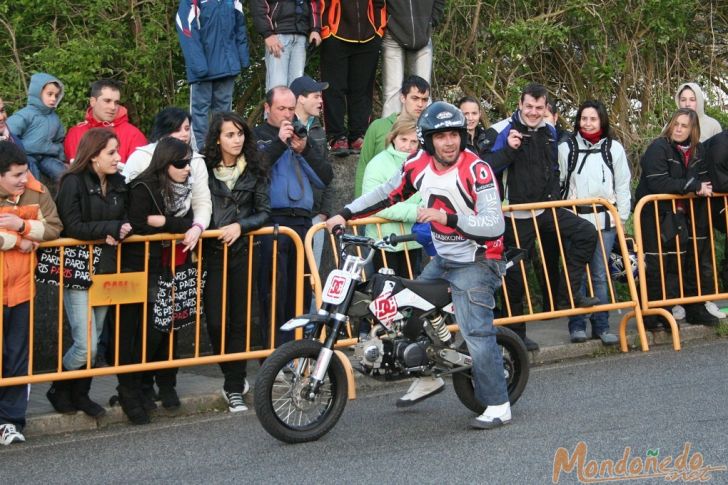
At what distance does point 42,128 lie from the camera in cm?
995

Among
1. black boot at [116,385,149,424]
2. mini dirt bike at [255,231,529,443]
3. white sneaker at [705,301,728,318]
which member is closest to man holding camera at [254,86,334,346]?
black boot at [116,385,149,424]

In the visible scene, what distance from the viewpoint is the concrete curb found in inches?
321

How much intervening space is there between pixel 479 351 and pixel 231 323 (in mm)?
1886

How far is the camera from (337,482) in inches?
259

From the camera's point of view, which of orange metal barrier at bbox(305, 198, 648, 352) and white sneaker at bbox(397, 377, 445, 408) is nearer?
white sneaker at bbox(397, 377, 445, 408)

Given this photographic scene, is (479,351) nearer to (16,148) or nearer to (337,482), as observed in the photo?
(337,482)

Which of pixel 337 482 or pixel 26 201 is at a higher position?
pixel 26 201

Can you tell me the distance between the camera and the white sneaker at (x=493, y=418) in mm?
7723

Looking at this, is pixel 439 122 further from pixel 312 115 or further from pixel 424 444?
pixel 312 115

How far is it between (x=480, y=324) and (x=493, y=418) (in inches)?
22.6

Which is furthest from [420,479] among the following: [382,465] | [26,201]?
[26,201]

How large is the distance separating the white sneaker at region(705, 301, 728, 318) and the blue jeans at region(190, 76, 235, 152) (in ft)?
15.2

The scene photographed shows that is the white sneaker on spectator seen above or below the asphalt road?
above

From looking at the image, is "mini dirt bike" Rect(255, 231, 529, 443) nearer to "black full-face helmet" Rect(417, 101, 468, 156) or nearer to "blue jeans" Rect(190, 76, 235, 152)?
"black full-face helmet" Rect(417, 101, 468, 156)
